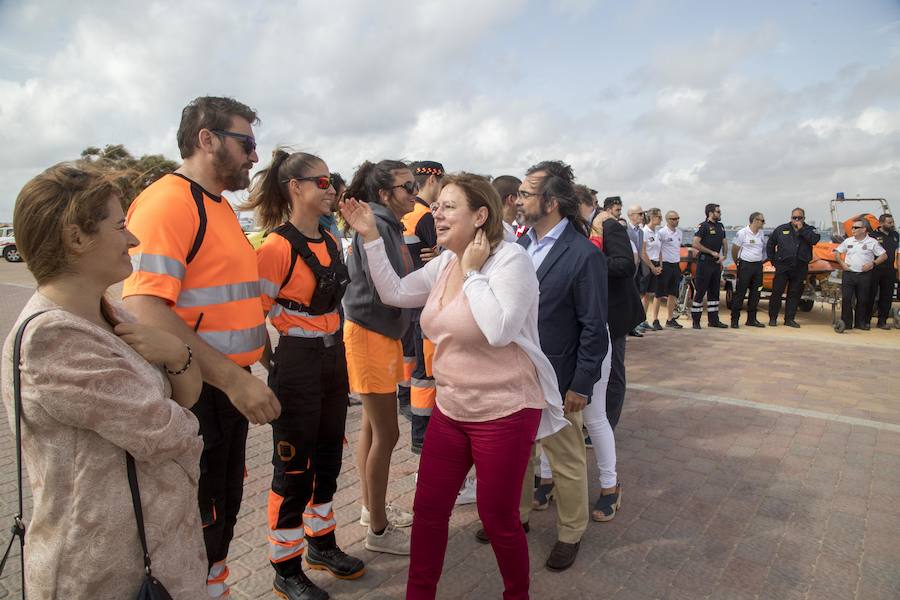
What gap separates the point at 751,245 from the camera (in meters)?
11.2

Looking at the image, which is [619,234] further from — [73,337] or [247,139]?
[73,337]

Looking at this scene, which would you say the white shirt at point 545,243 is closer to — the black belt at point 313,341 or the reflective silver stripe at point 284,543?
the black belt at point 313,341

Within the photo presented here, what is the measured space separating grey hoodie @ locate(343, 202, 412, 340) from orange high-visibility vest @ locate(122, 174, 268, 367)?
82cm

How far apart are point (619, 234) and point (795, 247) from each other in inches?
334

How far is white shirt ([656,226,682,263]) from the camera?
35.2 ft

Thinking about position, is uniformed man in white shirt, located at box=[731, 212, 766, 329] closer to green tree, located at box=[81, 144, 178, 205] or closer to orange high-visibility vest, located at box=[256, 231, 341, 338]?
orange high-visibility vest, located at box=[256, 231, 341, 338]

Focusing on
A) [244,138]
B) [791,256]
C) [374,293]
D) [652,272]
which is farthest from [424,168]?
[791,256]

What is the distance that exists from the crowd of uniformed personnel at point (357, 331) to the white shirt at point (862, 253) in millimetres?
9687

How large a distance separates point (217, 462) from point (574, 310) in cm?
191

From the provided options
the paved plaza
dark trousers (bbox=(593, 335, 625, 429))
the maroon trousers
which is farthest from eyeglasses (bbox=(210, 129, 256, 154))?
dark trousers (bbox=(593, 335, 625, 429))

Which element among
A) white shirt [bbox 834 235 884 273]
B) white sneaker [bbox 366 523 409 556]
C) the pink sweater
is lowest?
white sneaker [bbox 366 523 409 556]

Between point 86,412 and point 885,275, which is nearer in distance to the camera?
point 86,412

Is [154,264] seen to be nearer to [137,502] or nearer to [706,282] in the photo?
[137,502]

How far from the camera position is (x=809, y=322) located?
12109 mm
